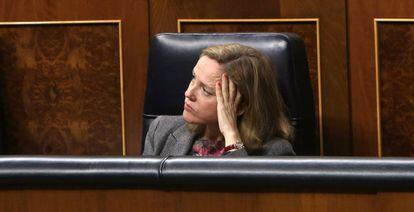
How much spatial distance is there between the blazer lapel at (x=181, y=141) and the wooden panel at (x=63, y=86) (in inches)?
29.1

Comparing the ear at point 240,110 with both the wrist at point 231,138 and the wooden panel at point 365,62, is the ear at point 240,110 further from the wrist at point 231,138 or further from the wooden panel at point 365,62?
the wooden panel at point 365,62

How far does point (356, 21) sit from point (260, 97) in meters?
0.80

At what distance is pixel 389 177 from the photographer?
2.37 feet

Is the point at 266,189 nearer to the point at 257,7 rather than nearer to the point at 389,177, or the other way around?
the point at 389,177

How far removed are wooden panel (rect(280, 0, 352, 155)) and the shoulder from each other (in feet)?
2.52

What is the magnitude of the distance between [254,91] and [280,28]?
0.75 metres

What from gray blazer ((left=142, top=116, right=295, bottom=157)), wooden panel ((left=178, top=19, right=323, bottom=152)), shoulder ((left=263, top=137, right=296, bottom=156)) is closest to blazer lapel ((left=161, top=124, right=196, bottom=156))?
gray blazer ((left=142, top=116, right=295, bottom=157))

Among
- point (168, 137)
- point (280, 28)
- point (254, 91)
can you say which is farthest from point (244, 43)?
point (280, 28)

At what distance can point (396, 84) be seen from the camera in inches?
85.5

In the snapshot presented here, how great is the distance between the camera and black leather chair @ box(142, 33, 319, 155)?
58.7 inches

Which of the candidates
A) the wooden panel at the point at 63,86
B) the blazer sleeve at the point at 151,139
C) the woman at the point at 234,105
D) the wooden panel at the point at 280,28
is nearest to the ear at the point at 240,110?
the woman at the point at 234,105

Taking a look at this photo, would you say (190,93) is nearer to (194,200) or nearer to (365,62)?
(194,200)

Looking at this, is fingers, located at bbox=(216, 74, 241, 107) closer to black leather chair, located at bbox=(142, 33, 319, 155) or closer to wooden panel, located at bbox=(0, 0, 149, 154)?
black leather chair, located at bbox=(142, 33, 319, 155)

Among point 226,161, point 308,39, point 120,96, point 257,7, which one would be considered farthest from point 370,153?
point 226,161
